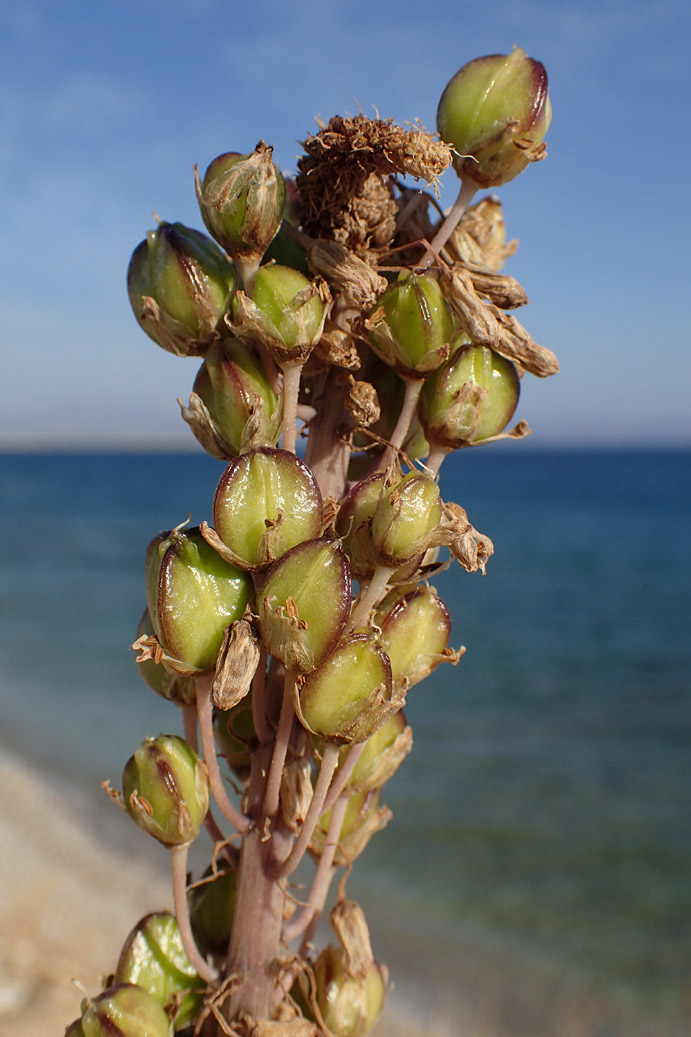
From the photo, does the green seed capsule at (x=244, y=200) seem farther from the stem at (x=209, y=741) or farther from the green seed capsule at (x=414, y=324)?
the stem at (x=209, y=741)

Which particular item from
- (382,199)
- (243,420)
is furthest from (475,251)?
(243,420)

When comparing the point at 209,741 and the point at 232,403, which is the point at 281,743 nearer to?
the point at 209,741

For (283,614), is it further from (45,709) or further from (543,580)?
(543,580)

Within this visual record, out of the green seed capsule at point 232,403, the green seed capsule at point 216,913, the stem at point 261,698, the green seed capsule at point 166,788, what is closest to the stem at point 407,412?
the green seed capsule at point 232,403

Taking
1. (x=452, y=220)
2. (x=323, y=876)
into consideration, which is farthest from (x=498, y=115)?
(x=323, y=876)

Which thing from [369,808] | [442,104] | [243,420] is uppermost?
[442,104]

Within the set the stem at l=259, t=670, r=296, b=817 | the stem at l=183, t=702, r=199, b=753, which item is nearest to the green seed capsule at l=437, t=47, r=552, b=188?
the stem at l=259, t=670, r=296, b=817
